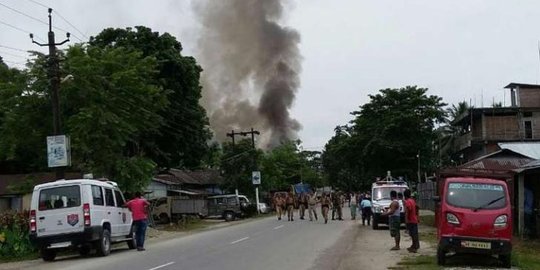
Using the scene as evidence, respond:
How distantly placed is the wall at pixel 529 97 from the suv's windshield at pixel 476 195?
→ 4706 centimetres

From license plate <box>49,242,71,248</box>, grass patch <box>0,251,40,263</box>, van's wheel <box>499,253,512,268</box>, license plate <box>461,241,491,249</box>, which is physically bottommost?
grass patch <box>0,251,40,263</box>

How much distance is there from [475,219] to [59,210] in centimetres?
1093

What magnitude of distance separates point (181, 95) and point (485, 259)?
31.6m

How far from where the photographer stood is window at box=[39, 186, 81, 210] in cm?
1786

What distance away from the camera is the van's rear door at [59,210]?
58.3 feet

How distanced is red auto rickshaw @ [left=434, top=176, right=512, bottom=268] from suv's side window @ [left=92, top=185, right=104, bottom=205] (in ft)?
31.2

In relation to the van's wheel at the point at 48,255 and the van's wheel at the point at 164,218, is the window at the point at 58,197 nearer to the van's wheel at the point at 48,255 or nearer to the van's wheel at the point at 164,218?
the van's wheel at the point at 48,255

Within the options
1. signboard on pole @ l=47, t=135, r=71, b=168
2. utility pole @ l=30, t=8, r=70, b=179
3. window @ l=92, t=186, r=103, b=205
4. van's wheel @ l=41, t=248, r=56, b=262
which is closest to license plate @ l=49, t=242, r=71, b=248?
van's wheel @ l=41, t=248, r=56, b=262

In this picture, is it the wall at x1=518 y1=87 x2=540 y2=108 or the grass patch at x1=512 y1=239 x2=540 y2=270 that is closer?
the grass patch at x1=512 y1=239 x2=540 y2=270

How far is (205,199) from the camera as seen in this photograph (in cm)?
4797

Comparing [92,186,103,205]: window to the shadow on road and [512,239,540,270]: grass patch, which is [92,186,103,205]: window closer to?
the shadow on road

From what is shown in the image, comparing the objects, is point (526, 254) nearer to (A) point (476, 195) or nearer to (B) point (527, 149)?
(A) point (476, 195)

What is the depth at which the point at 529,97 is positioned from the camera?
192 ft

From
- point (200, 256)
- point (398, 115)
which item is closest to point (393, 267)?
point (200, 256)
